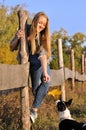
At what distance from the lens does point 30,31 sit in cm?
630

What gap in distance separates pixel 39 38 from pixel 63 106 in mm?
1506

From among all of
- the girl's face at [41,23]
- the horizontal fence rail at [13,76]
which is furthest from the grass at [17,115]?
the girl's face at [41,23]

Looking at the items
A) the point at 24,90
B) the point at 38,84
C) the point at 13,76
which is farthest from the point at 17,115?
the point at 13,76

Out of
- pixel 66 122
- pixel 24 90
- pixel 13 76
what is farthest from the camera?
pixel 66 122

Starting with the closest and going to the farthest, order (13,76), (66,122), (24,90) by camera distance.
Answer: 1. (13,76)
2. (24,90)
3. (66,122)

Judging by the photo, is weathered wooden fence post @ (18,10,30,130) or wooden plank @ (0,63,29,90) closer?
wooden plank @ (0,63,29,90)

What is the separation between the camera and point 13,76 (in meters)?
5.79

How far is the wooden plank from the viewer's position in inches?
213

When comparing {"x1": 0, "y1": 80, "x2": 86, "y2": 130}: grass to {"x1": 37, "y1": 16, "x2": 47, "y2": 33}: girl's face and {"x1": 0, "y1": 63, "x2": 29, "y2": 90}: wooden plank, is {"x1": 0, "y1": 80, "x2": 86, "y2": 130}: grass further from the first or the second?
{"x1": 37, "y1": 16, "x2": 47, "y2": 33}: girl's face

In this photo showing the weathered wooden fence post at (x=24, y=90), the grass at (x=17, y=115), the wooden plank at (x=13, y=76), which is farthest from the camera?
the grass at (x=17, y=115)

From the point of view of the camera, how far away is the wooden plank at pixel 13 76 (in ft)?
17.8

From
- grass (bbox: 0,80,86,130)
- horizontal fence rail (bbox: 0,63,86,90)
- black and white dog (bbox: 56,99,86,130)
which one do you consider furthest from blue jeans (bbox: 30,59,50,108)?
black and white dog (bbox: 56,99,86,130)

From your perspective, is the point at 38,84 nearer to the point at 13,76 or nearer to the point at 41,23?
the point at 13,76

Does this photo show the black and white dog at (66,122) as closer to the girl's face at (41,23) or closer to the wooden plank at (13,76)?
the wooden plank at (13,76)
